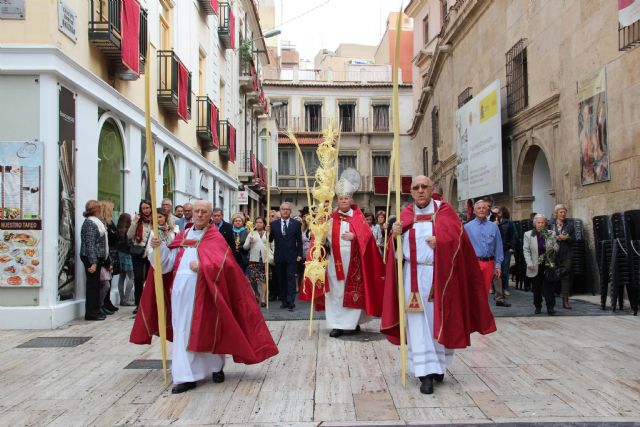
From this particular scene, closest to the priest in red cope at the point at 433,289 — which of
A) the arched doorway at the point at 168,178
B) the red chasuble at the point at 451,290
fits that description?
the red chasuble at the point at 451,290

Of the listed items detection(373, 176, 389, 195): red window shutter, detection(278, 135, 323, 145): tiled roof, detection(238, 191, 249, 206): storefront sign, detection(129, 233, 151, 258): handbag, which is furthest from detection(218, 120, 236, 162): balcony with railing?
detection(278, 135, 323, 145): tiled roof

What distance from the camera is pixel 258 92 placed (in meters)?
31.3

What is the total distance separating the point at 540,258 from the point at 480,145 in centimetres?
917

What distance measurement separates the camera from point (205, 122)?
1961cm

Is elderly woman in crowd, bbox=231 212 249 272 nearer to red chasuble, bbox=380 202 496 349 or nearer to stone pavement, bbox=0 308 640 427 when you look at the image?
stone pavement, bbox=0 308 640 427

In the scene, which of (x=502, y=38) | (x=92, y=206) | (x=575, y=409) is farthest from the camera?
(x=502, y=38)

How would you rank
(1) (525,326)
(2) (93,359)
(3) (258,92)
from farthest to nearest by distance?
(3) (258,92), (1) (525,326), (2) (93,359)

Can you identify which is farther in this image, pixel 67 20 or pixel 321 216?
pixel 67 20

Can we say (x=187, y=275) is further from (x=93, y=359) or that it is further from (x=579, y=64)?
(x=579, y=64)

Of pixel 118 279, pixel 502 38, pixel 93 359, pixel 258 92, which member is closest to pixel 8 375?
pixel 93 359

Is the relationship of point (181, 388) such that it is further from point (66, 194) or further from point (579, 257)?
point (579, 257)

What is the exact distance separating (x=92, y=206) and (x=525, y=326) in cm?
644

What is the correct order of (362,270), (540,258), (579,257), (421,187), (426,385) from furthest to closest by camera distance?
(579,257), (540,258), (362,270), (421,187), (426,385)

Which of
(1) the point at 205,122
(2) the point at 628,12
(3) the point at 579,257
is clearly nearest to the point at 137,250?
(3) the point at 579,257
